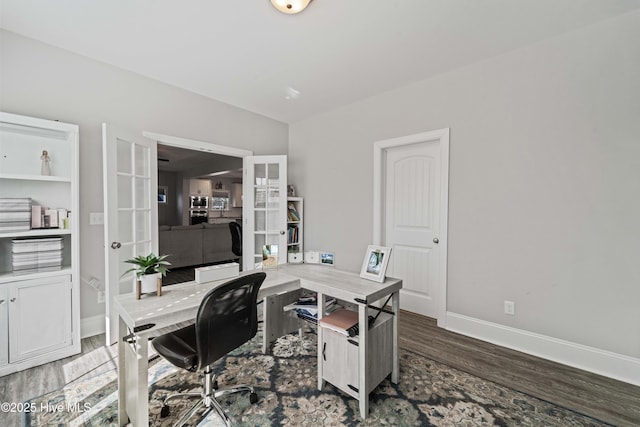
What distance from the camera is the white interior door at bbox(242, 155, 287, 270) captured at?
3877 millimetres

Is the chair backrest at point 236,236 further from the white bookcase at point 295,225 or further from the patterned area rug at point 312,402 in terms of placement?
the patterned area rug at point 312,402

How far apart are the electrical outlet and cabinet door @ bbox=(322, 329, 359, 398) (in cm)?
176

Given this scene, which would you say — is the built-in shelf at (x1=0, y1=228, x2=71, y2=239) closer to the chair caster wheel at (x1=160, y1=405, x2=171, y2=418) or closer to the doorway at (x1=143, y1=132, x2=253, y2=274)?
the chair caster wheel at (x1=160, y1=405, x2=171, y2=418)

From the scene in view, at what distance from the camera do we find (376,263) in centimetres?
197

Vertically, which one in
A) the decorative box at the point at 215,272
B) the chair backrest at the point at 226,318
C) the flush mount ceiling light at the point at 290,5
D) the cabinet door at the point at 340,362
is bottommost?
the cabinet door at the point at 340,362

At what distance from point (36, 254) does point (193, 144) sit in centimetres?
181

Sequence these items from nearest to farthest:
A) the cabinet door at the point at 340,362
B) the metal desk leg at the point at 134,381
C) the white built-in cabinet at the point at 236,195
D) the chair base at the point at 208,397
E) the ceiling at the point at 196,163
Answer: the metal desk leg at the point at 134,381, the chair base at the point at 208,397, the cabinet door at the point at 340,362, the ceiling at the point at 196,163, the white built-in cabinet at the point at 236,195

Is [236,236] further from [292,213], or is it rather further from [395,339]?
[395,339]

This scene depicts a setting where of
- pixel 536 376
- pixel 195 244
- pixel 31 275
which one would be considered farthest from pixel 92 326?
pixel 536 376

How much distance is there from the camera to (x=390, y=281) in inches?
77.0

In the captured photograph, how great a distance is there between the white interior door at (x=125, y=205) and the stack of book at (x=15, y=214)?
0.52 metres

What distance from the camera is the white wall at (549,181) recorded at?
2.03 m

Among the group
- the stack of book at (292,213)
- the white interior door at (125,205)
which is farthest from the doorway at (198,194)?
the white interior door at (125,205)

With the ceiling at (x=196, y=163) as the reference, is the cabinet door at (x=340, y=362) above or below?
Answer: below
